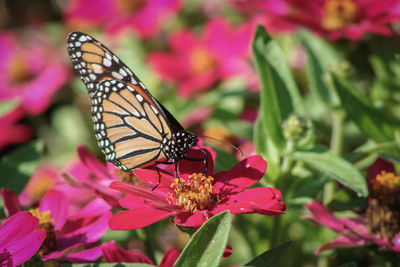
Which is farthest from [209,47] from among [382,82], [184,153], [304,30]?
[184,153]

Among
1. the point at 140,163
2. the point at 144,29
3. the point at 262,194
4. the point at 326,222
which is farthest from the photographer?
the point at 144,29

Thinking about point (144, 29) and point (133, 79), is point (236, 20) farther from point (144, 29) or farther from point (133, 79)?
point (133, 79)

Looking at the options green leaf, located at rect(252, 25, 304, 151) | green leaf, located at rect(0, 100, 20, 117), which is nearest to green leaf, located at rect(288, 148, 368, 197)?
green leaf, located at rect(252, 25, 304, 151)

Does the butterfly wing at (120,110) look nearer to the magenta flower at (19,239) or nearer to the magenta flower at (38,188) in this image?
the magenta flower at (19,239)

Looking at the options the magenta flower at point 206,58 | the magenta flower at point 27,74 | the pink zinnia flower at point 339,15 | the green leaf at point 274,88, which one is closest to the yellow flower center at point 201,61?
the magenta flower at point 206,58

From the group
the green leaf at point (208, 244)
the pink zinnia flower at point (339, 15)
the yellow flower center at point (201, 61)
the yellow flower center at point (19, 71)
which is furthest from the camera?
the yellow flower center at point (19, 71)
